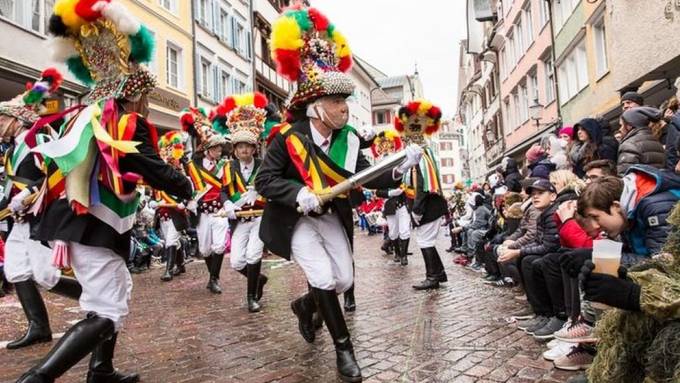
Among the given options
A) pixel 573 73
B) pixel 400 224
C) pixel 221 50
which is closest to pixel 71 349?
pixel 400 224

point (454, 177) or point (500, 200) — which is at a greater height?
point (454, 177)

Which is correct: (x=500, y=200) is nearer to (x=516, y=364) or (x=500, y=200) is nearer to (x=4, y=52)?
(x=516, y=364)

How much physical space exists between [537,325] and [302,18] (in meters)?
3.11

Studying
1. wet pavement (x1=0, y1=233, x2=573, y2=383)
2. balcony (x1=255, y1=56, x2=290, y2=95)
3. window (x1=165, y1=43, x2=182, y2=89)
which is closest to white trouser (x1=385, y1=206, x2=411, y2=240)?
wet pavement (x1=0, y1=233, x2=573, y2=383)

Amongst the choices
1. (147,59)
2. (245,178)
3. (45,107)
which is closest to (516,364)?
(147,59)

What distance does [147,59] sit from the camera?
4004 mm

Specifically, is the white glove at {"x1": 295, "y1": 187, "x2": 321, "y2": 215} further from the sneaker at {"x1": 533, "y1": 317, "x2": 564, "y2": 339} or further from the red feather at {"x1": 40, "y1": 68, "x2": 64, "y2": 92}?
the red feather at {"x1": 40, "y1": 68, "x2": 64, "y2": 92}

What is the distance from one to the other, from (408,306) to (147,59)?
12.2 ft

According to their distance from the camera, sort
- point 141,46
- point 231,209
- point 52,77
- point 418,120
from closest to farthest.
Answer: point 141,46 → point 52,77 → point 231,209 → point 418,120

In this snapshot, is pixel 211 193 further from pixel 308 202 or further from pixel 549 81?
pixel 549 81

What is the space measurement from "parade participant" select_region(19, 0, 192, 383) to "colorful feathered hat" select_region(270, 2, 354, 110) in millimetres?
1035

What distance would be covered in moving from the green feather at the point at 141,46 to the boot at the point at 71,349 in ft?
5.75

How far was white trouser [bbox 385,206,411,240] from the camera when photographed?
11.2 m

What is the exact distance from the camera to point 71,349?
9.98 feet
